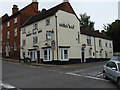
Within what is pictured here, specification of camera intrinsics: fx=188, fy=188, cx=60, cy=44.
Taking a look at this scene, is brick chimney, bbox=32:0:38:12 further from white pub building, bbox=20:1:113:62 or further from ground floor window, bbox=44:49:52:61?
ground floor window, bbox=44:49:52:61

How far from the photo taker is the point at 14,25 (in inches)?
1587

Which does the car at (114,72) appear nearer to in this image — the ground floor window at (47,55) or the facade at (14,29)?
the ground floor window at (47,55)

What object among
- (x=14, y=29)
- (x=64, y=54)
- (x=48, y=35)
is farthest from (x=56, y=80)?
(x=14, y=29)

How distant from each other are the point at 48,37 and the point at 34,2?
14.5 metres

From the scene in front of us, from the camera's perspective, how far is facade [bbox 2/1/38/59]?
38.6 m

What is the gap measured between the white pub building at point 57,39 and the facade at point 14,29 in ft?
6.66

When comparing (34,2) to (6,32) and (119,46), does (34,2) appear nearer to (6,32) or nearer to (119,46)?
(6,32)

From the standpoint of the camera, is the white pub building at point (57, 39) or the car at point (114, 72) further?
the white pub building at point (57, 39)

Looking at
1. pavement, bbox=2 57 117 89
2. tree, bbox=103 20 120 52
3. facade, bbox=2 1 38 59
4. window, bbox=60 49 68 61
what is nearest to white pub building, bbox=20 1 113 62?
window, bbox=60 49 68 61

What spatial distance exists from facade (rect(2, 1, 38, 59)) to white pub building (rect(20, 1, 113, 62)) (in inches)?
80.0

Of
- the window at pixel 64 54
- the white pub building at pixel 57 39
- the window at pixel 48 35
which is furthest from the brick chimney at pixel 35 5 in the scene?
the window at pixel 64 54

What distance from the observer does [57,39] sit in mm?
28766

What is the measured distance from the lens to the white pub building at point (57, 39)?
29.2m

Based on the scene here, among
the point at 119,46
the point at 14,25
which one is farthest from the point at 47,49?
the point at 119,46
